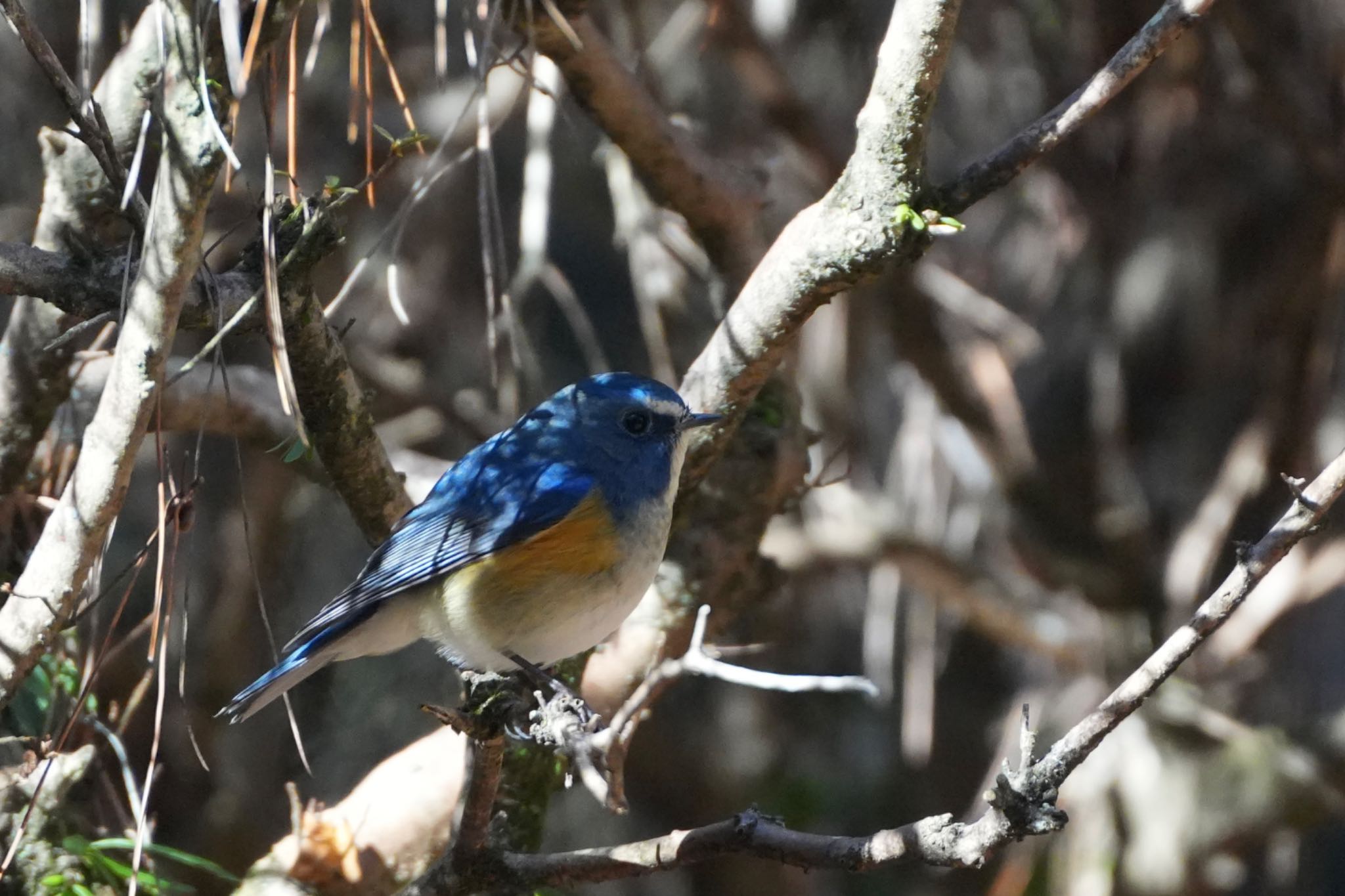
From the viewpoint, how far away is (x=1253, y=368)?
211 inches

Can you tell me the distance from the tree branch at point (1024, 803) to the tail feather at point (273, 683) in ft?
3.83

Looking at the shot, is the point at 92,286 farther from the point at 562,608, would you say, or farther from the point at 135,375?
the point at 562,608

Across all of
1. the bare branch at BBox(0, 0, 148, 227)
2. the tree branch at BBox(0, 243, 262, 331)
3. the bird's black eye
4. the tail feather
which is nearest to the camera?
the bare branch at BBox(0, 0, 148, 227)

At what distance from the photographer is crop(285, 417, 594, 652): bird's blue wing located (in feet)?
9.88

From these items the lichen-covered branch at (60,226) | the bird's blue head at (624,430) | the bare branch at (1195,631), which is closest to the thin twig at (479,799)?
the bird's blue head at (624,430)

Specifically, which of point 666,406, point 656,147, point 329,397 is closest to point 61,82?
point 329,397

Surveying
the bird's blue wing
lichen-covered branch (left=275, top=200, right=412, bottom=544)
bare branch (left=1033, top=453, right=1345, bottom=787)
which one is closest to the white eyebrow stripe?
the bird's blue wing

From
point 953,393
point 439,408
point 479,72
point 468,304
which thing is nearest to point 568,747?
point 479,72

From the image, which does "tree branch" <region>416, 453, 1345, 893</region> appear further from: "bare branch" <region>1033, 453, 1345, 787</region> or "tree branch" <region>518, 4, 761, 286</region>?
"tree branch" <region>518, 4, 761, 286</region>

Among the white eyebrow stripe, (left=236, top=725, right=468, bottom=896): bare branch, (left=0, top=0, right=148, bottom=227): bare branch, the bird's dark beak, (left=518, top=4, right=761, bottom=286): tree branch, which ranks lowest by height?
(left=236, top=725, right=468, bottom=896): bare branch

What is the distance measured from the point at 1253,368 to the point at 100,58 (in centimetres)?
433

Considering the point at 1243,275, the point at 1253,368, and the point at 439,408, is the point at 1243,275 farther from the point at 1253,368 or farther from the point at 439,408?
the point at 439,408

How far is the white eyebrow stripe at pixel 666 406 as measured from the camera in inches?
121

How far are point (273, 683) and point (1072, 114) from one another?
2.01 m
